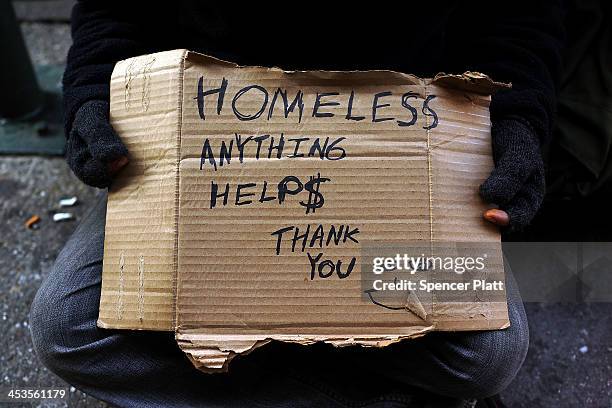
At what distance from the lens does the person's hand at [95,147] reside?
3.44 ft

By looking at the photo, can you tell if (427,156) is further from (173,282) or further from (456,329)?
(173,282)

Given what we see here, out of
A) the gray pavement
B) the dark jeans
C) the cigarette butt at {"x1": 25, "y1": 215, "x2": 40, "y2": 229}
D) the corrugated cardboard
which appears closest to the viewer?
the corrugated cardboard

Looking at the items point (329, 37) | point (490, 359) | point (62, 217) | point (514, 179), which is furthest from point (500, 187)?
point (62, 217)

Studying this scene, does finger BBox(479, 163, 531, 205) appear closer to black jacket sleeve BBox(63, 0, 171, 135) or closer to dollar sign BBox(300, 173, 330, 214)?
dollar sign BBox(300, 173, 330, 214)

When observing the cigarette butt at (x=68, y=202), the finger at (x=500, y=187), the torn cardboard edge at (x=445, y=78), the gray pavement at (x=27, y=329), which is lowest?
the gray pavement at (x=27, y=329)

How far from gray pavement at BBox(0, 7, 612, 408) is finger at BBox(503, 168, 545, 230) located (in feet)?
2.03

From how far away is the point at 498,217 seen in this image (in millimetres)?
1030

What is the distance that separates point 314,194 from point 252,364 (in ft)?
1.26

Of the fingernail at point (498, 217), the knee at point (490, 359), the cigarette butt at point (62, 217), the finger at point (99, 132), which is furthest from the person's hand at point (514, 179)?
the cigarette butt at point (62, 217)

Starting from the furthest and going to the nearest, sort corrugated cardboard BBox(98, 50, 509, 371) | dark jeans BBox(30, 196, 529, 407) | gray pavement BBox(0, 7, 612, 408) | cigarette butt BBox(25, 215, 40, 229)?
1. cigarette butt BBox(25, 215, 40, 229)
2. gray pavement BBox(0, 7, 612, 408)
3. dark jeans BBox(30, 196, 529, 407)
4. corrugated cardboard BBox(98, 50, 509, 371)

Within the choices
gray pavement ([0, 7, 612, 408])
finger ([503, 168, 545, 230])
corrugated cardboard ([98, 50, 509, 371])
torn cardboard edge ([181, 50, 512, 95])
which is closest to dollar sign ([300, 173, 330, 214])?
corrugated cardboard ([98, 50, 509, 371])

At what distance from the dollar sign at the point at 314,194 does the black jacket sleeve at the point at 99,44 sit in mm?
415

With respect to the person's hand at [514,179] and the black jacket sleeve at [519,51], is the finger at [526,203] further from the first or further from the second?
the black jacket sleeve at [519,51]

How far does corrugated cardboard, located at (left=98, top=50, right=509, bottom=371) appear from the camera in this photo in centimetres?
102
